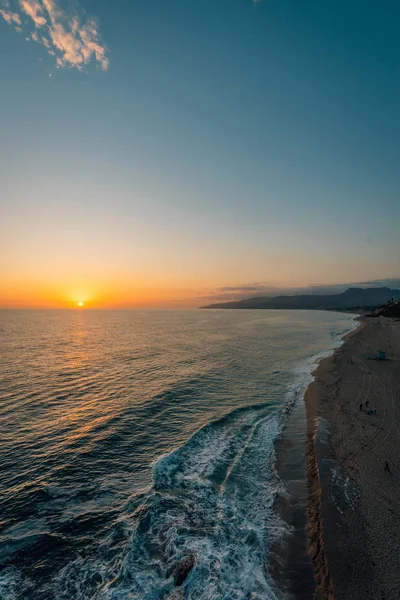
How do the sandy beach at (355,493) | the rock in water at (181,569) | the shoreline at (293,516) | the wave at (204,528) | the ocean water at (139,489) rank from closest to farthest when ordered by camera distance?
the sandy beach at (355,493)
the shoreline at (293,516)
the wave at (204,528)
the rock in water at (181,569)
the ocean water at (139,489)

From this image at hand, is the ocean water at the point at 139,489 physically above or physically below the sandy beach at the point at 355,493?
below

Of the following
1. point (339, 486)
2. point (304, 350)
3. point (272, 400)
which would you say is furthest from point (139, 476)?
point (304, 350)

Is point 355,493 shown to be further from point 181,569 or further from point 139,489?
point 139,489

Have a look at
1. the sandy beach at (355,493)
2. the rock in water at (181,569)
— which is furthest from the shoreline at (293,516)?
the rock in water at (181,569)

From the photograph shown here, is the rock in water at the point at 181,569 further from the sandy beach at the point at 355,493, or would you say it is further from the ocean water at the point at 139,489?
the sandy beach at the point at 355,493

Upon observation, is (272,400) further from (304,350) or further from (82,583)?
(304,350)

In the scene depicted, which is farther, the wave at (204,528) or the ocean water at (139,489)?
the ocean water at (139,489)

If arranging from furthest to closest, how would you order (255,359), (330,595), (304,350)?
(304,350) → (255,359) → (330,595)

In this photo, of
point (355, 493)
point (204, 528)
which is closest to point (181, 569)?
point (204, 528)
